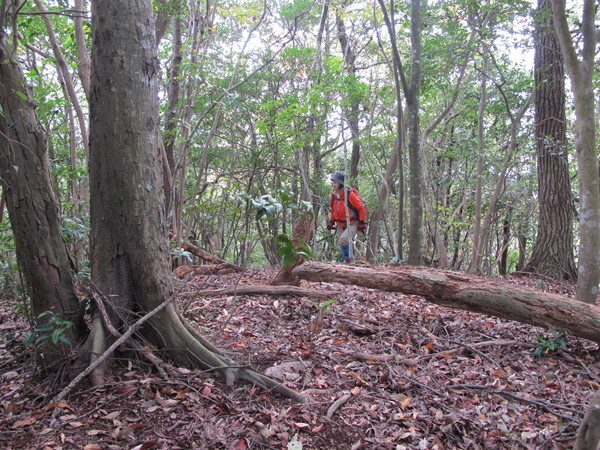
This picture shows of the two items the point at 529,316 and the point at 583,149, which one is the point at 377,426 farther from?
the point at 583,149

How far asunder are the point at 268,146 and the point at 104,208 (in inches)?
300

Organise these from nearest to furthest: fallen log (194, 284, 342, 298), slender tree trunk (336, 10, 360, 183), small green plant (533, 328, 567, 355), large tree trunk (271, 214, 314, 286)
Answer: small green plant (533, 328, 567, 355) < fallen log (194, 284, 342, 298) < large tree trunk (271, 214, 314, 286) < slender tree trunk (336, 10, 360, 183)

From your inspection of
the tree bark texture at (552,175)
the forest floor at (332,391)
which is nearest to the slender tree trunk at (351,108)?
the tree bark texture at (552,175)

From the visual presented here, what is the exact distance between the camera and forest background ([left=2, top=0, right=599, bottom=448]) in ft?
14.2

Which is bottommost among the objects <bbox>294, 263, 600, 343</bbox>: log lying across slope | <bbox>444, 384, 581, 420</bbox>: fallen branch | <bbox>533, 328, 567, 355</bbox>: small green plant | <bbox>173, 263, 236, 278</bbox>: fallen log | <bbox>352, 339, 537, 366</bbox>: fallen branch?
<bbox>444, 384, 581, 420</bbox>: fallen branch

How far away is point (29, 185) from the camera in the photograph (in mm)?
2633

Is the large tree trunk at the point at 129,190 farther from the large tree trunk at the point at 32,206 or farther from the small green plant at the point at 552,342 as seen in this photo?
the small green plant at the point at 552,342

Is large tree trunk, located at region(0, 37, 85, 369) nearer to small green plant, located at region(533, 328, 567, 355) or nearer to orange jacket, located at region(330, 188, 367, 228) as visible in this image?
small green plant, located at region(533, 328, 567, 355)

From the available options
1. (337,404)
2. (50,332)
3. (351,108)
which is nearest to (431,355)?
(337,404)

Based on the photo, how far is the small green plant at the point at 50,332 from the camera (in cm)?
246

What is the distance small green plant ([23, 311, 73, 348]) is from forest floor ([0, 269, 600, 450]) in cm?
26

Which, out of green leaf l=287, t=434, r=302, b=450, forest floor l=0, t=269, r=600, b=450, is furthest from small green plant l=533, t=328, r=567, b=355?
green leaf l=287, t=434, r=302, b=450

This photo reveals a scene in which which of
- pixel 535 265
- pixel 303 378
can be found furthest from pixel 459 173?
pixel 303 378

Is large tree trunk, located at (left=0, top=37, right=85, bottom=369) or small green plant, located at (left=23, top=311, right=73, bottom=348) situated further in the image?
large tree trunk, located at (left=0, top=37, right=85, bottom=369)
